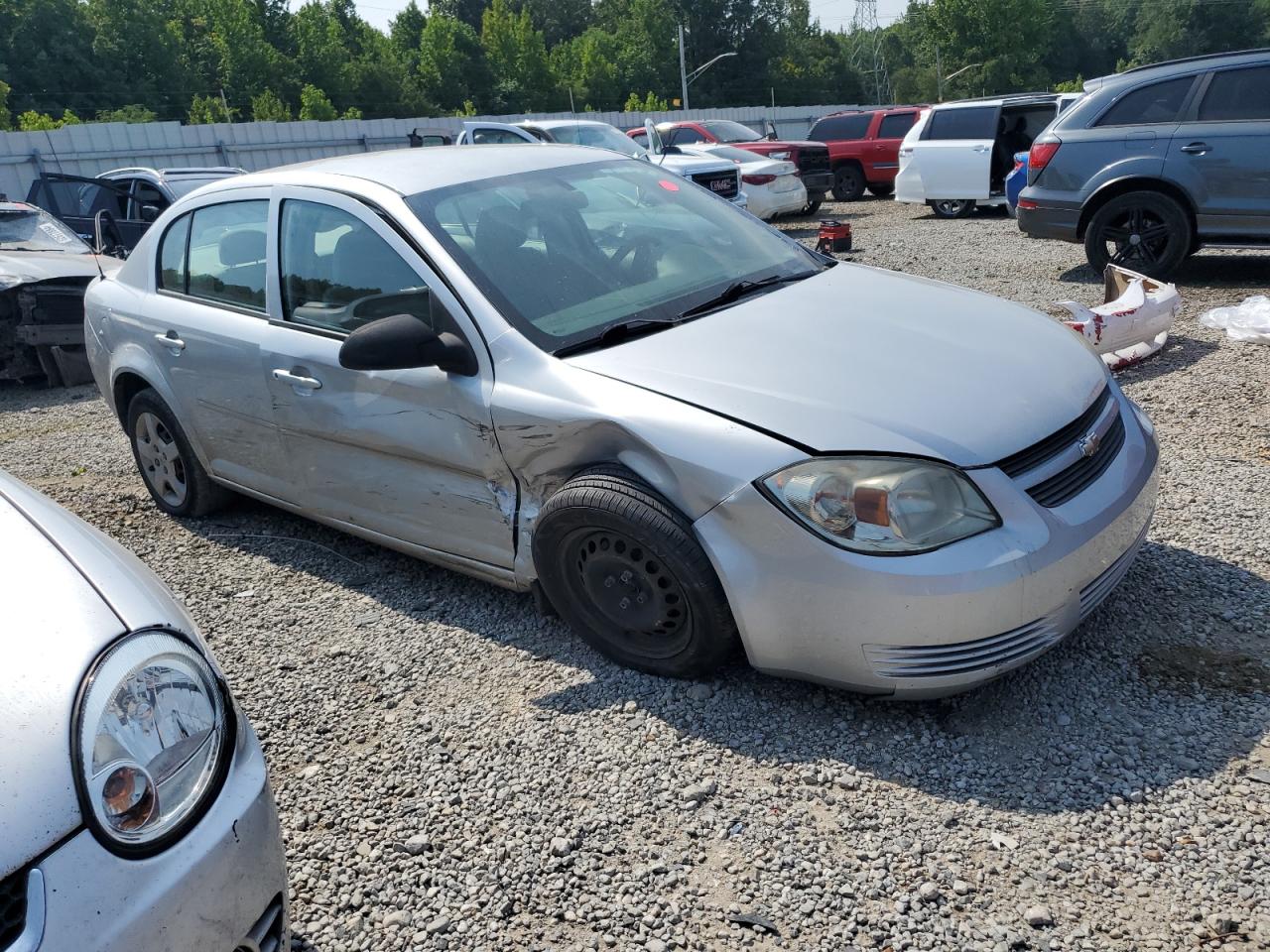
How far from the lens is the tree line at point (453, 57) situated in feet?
195

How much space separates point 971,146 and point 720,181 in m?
3.52

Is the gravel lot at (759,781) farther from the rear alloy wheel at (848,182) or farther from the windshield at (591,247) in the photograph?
the rear alloy wheel at (848,182)

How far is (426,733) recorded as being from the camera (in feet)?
10.2

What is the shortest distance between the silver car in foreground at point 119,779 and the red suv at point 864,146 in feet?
59.3

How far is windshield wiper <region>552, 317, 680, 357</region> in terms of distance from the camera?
3.25m

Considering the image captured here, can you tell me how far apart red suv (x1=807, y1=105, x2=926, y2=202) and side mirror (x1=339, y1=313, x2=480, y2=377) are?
1653 cm

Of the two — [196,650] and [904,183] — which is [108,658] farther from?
[904,183]

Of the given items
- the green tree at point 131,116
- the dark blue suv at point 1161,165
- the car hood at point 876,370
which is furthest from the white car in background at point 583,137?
the green tree at point 131,116

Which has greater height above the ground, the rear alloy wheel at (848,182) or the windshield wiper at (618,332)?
the windshield wiper at (618,332)

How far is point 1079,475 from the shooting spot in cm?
292

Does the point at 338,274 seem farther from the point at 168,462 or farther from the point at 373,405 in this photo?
the point at 168,462

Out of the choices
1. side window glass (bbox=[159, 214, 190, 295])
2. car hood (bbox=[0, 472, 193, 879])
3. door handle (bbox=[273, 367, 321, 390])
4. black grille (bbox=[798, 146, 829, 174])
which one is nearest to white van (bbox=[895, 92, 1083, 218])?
black grille (bbox=[798, 146, 829, 174])

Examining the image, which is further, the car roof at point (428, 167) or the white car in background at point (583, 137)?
the white car in background at point (583, 137)

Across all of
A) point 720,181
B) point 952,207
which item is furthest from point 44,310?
point 952,207
